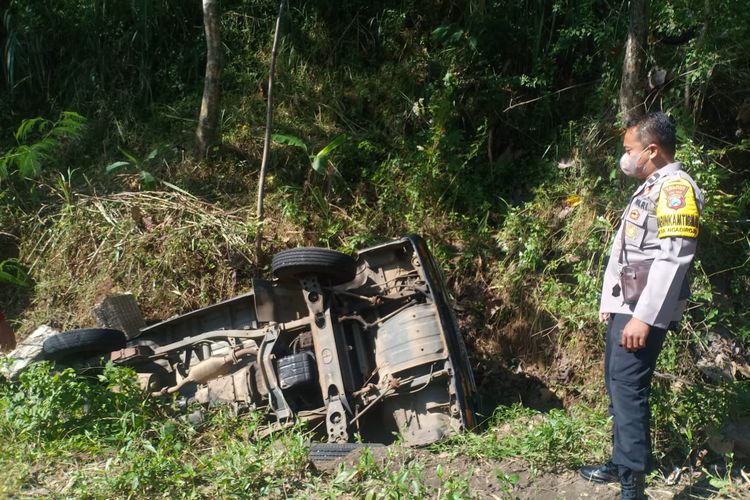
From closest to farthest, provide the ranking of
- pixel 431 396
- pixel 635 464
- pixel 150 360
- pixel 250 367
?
pixel 635 464 < pixel 431 396 < pixel 250 367 < pixel 150 360

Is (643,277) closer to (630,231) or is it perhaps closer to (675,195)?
(630,231)

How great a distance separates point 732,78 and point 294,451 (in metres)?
4.62

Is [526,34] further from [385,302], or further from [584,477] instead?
[584,477]

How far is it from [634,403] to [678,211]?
104 cm

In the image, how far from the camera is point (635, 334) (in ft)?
12.3

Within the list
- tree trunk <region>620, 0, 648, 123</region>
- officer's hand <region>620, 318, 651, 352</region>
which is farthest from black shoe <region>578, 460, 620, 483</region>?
tree trunk <region>620, 0, 648, 123</region>

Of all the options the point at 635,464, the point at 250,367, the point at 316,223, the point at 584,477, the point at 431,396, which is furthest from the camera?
the point at 316,223

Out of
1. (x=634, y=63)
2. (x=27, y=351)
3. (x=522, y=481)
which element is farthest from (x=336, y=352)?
(x=634, y=63)

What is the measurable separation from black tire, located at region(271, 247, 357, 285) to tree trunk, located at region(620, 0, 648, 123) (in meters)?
2.80

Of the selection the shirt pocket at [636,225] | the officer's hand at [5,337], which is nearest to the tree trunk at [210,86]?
the officer's hand at [5,337]

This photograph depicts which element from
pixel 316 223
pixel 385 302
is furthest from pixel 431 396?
pixel 316 223

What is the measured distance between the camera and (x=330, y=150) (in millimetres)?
7543

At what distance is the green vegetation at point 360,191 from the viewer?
4668 mm

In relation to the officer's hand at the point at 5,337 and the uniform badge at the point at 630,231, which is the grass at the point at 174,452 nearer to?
the officer's hand at the point at 5,337
